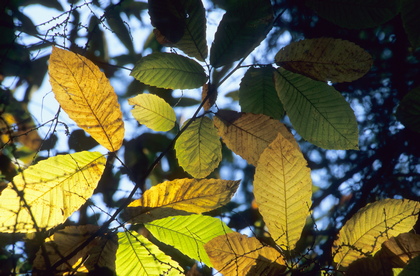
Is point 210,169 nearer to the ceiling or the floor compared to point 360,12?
nearer to the floor

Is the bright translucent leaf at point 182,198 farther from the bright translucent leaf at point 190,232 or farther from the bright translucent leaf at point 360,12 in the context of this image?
the bright translucent leaf at point 360,12

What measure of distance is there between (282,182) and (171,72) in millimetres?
381

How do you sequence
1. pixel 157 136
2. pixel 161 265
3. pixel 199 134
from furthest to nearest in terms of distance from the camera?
pixel 157 136, pixel 199 134, pixel 161 265

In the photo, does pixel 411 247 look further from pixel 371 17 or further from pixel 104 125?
pixel 104 125

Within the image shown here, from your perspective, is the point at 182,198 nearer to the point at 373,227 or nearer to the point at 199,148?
the point at 199,148

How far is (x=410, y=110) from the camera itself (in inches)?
32.4

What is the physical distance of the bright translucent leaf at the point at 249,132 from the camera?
2.65ft

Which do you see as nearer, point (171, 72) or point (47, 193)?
point (47, 193)

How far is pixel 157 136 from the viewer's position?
58.7 inches

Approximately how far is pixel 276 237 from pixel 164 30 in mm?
545

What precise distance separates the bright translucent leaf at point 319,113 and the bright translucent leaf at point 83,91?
423 millimetres

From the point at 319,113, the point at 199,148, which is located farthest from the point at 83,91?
the point at 319,113

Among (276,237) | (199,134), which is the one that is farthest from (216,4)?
(276,237)

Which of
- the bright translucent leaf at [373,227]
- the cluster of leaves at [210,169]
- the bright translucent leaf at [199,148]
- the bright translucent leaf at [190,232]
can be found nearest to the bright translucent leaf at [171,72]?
the cluster of leaves at [210,169]
